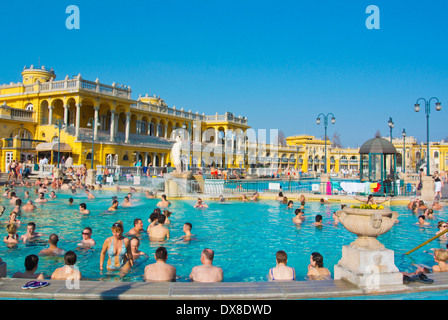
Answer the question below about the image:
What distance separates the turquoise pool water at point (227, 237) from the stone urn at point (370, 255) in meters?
2.31

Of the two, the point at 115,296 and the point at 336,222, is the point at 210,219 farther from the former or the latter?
the point at 115,296

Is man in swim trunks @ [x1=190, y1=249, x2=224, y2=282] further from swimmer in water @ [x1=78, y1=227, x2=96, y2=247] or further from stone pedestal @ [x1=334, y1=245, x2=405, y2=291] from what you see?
swimmer in water @ [x1=78, y1=227, x2=96, y2=247]

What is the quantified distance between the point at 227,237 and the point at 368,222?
6075 millimetres

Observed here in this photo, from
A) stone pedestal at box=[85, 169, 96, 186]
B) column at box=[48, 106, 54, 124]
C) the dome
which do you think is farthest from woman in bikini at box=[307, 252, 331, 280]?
column at box=[48, 106, 54, 124]

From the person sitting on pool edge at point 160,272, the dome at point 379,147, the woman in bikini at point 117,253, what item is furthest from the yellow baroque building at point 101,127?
the person sitting on pool edge at point 160,272

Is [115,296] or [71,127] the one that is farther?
[71,127]

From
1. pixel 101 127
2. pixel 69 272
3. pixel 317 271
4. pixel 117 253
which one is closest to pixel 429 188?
pixel 317 271

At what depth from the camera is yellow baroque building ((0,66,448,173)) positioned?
35.2 meters

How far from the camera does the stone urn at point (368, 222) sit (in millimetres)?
4980

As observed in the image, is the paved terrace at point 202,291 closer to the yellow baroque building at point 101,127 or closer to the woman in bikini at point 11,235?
the woman in bikini at point 11,235

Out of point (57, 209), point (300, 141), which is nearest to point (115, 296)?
point (57, 209)

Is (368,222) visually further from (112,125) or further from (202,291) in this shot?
(112,125)
